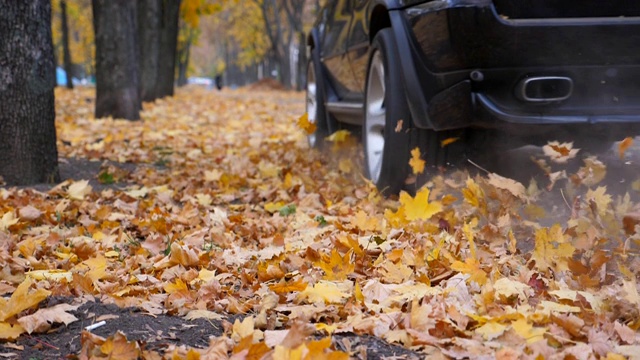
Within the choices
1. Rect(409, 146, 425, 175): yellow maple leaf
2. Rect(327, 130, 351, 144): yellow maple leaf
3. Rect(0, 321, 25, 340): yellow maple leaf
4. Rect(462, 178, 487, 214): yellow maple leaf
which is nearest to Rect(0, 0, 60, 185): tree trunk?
Rect(327, 130, 351, 144): yellow maple leaf

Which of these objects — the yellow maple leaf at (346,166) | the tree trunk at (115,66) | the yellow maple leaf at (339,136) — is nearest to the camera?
the yellow maple leaf at (346,166)

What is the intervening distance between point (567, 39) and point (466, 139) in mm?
963

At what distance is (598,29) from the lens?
3.62 metres

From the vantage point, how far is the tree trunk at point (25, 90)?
5.11 meters

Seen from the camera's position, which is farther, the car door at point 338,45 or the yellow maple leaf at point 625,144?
the car door at point 338,45

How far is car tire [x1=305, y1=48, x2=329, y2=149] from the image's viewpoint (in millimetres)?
7074

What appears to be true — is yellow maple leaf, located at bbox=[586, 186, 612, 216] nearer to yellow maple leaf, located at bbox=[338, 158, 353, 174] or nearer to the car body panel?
the car body panel

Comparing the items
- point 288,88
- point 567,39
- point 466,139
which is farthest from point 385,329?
point 288,88

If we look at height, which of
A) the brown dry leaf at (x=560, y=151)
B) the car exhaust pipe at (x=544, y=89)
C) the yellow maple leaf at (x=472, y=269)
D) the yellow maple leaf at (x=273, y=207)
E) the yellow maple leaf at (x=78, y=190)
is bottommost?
the yellow maple leaf at (x=273, y=207)

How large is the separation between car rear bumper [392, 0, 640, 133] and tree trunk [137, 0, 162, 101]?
548 inches

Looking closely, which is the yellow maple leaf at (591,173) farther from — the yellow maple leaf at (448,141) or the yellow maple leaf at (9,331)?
the yellow maple leaf at (9,331)

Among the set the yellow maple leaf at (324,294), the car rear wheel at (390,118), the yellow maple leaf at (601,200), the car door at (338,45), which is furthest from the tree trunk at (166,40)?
the yellow maple leaf at (324,294)

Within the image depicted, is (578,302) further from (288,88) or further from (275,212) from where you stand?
(288,88)

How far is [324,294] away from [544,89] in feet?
5.62
